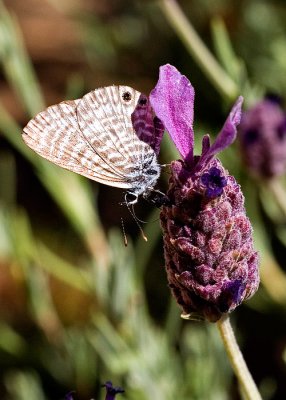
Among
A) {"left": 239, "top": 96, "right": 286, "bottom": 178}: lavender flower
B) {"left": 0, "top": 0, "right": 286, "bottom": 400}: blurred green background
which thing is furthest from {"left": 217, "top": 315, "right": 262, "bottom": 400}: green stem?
{"left": 239, "top": 96, "right": 286, "bottom": 178}: lavender flower

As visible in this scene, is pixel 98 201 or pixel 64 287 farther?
pixel 98 201

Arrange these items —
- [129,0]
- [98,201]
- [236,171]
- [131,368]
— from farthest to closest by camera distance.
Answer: [129,0] → [98,201] → [236,171] → [131,368]

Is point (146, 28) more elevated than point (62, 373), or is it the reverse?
point (146, 28)

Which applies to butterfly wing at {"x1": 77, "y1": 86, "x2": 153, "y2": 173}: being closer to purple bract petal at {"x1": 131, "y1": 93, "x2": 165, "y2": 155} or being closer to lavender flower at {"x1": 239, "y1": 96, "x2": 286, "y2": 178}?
purple bract petal at {"x1": 131, "y1": 93, "x2": 165, "y2": 155}

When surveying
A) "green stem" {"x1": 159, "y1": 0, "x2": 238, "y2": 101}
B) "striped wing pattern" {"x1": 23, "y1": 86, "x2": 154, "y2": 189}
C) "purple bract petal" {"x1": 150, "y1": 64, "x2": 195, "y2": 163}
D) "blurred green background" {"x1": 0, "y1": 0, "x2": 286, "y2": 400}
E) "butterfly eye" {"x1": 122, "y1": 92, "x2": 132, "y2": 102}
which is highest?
"purple bract petal" {"x1": 150, "y1": 64, "x2": 195, "y2": 163}

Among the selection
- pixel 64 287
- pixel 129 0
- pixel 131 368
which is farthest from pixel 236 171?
pixel 129 0

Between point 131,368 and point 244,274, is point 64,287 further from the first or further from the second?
point 244,274

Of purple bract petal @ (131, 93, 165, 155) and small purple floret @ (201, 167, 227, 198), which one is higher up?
purple bract petal @ (131, 93, 165, 155)

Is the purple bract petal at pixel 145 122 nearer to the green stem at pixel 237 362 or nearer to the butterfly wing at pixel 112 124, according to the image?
the butterfly wing at pixel 112 124
